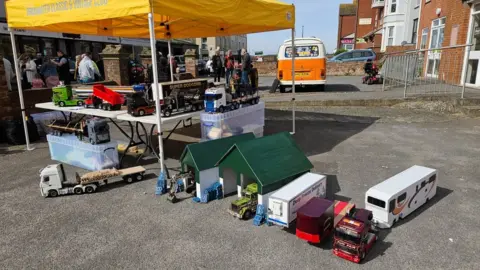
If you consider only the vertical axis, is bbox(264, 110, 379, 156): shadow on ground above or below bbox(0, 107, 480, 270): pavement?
above

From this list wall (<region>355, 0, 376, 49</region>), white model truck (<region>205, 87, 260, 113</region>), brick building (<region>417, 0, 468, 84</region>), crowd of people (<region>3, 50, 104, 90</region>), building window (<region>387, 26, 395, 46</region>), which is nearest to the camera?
white model truck (<region>205, 87, 260, 113</region>)

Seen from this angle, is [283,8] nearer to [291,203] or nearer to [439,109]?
[291,203]

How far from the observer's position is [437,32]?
16.2 metres

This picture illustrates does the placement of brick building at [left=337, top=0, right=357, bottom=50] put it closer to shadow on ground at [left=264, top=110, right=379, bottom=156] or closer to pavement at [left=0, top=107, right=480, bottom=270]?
shadow on ground at [left=264, top=110, right=379, bottom=156]

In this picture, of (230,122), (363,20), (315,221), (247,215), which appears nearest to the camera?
(315,221)

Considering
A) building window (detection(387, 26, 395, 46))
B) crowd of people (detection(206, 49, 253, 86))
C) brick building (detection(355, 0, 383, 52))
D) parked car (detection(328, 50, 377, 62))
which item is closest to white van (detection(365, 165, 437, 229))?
crowd of people (detection(206, 49, 253, 86))

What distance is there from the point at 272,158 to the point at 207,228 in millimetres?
1192

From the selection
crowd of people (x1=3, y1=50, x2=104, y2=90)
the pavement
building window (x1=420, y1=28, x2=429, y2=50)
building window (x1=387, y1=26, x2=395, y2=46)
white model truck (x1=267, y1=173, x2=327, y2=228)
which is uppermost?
building window (x1=387, y1=26, x2=395, y2=46)

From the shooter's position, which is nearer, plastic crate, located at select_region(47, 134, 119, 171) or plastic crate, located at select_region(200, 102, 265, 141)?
plastic crate, located at select_region(47, 134, 119, 171)

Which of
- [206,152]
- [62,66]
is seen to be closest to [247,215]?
[206,152]

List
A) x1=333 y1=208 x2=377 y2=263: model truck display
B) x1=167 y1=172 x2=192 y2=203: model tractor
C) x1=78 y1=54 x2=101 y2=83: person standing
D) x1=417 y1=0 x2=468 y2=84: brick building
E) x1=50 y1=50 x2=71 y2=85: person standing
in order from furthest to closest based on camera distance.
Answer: x1=417 y1=0 x2=468 y2=84: brick building → x1=50 y1=50 x2=71 y2=85: person standing → x1=78 y1=54 x2=101 y2=83: person standing → x1=167 y1=172 x2=192 y2=203: model tractor → x1=333 y1=208 x2=377 y2=263: model truck display

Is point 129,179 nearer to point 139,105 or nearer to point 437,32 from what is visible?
point 139,105

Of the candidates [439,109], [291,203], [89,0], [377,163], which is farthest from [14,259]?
[439,109]

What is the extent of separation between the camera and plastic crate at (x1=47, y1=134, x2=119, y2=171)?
18.4 feet
